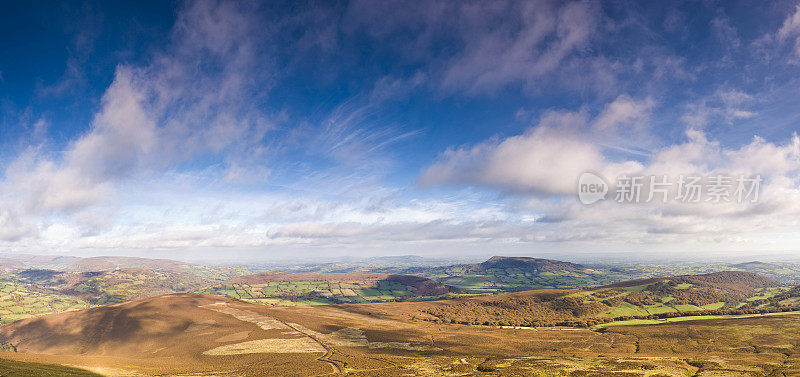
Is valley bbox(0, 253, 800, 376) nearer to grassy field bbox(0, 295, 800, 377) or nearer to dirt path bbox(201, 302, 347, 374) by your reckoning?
grassy field bbox(0, 295, 800, 377)

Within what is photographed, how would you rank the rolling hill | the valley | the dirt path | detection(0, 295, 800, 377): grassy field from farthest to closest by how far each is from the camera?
the dirt path
detection(0, 295, 800, 377): grassy field
the rolling hill
the valley

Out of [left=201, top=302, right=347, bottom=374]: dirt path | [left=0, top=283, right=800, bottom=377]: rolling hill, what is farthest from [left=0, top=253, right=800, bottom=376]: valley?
[left=201, top=302, right=347, bottom=374]: dirt path

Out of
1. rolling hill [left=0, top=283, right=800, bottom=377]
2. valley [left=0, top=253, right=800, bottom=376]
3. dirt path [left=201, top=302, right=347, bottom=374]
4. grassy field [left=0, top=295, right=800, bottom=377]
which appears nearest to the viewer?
valley [left=0, top=253, right=800, bottom=376]

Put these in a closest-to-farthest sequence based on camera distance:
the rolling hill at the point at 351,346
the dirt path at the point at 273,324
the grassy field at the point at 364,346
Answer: the rolling hill at the point at 351,346, the grassy field at the point at 364,346, the dirt path at the point at 273,324

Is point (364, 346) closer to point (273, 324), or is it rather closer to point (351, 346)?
point (351, 346)

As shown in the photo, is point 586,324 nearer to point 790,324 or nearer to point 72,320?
point 790,324

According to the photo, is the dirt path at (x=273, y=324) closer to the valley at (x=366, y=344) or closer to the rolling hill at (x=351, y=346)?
the rolling hill at (x=351, y=346)

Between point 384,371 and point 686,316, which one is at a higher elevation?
point 384,371

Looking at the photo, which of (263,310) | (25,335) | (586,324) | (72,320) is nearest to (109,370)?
(263,310)

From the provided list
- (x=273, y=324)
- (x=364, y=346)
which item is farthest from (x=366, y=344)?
(x=273, y=324)

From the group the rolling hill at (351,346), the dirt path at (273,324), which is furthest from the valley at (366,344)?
the dirt path at (273,324)

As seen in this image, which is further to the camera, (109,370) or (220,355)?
(220,355)
